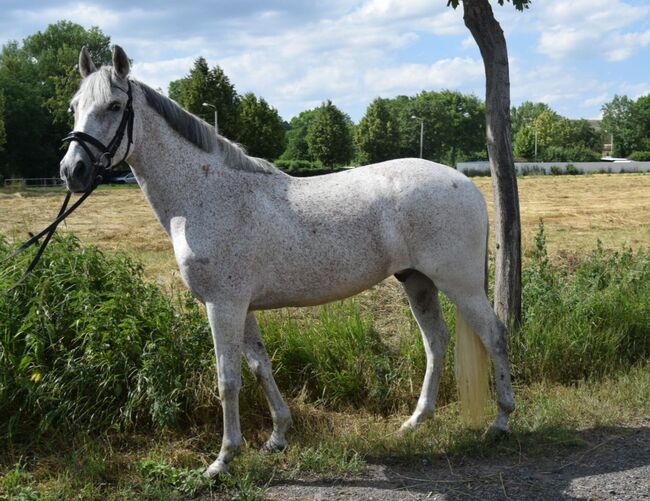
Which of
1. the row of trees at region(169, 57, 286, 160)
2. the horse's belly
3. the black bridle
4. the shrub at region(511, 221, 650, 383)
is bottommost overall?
the shrub at region(511, 221, 650, 383)

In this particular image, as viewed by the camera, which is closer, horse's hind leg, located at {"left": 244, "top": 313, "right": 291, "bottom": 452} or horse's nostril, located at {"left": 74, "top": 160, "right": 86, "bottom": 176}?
horse's nostril, located at {"left": 74, "top": 160, "right": 86, "bottom": 176}

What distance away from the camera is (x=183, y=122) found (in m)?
3.86

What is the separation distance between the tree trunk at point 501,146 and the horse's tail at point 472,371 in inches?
48.0

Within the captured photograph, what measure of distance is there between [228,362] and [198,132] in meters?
1.42

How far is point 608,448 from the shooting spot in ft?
13.5

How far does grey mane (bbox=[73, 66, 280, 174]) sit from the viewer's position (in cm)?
350

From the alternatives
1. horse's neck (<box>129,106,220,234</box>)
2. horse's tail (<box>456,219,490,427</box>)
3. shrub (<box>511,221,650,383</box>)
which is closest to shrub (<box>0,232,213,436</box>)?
horse's neck (<box>129,106,220,234</box>)

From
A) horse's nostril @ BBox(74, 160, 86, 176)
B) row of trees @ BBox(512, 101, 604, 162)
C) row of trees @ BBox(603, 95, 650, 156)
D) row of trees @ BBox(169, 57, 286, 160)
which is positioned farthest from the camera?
row of trees @ BBox(603, 95, 650, 156)

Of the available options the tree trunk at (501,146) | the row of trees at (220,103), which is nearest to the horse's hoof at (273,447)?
the tree trunk at (501,146)

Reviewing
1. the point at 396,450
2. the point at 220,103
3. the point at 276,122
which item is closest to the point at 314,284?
the point at 396,450

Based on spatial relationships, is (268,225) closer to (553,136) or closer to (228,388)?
(228,388)


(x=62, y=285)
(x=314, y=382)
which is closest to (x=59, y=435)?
(x=62, y=285)

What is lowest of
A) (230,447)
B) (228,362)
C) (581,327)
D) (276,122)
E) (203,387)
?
(230,447)

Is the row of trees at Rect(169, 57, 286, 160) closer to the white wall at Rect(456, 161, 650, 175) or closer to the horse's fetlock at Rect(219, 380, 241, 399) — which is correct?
the white wall at Rect(456, 161, 650, 175)
